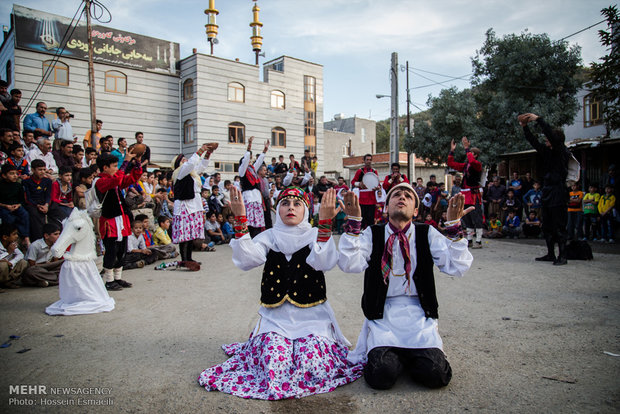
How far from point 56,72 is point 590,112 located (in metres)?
29.3

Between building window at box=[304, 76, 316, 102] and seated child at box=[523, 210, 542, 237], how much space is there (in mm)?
22285

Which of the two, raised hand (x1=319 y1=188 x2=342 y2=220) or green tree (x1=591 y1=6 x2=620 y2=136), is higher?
green tree (x1=591 y1=6 x2=620 y2=136)

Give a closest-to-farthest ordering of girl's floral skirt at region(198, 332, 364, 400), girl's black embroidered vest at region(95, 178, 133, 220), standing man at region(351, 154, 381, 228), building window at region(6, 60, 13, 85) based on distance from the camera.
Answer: girl's floral skirt at region(198, 332, 364, 400) → girl's black embroidered vest at region(95, 178, 133, 220) → standing man at region(351, 154, 381, 228) → building window at region(6, 60, 13, 85)

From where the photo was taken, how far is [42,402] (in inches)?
109

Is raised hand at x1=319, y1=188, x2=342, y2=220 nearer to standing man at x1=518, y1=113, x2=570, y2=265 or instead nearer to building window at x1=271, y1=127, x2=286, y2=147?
standing man at x1=518, y1=113, x2=570, y2=265

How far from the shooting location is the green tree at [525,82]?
1673cm

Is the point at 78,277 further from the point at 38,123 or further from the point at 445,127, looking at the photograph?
the point at 445,127

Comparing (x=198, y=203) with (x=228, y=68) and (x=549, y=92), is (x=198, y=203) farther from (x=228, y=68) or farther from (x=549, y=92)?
(x=228, y=68)

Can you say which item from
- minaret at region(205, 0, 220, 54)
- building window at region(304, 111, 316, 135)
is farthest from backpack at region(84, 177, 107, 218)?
building window at region(304, 111, 316, 135)

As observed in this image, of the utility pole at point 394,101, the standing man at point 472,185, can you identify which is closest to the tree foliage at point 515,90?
the utility pole at point 394,101

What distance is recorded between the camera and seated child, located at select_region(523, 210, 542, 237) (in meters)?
12.3

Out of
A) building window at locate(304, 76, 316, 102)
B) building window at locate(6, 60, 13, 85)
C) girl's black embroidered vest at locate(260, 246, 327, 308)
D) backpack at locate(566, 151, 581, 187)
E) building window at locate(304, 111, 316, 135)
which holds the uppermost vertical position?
building window at locate(304, 76, 316, 102)

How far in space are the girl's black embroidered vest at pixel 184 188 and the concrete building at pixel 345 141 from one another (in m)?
34.6

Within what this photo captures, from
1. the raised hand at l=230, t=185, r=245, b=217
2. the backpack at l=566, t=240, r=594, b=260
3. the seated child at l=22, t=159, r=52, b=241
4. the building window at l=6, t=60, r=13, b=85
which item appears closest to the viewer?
the raised hand at l=230, t=185, r=245, b=217
